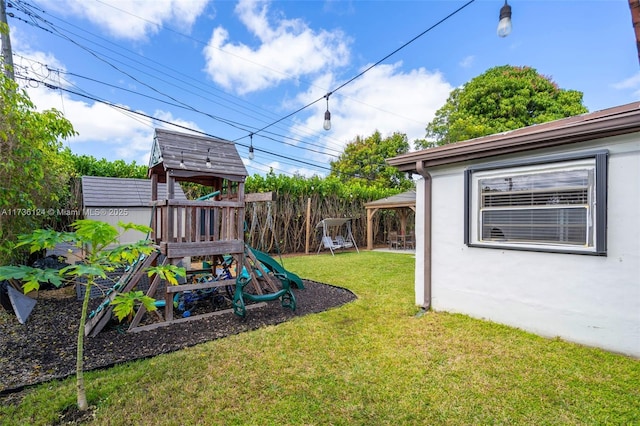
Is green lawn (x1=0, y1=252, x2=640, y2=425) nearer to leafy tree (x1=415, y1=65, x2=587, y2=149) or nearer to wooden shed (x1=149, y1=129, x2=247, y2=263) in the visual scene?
wooden shed (x1=149, y1=129, x2=247, y2=263)

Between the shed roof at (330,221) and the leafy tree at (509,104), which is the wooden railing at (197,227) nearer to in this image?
the shed roof at (330,221)

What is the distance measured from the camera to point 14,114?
13.7 ft

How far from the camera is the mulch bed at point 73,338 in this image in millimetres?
2904

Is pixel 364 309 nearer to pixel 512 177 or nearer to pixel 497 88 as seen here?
pixel 512 177

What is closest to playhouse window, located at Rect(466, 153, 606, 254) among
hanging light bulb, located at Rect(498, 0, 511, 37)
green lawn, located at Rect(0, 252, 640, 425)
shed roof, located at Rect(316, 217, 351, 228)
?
green lawn, located at Rect(0, 252, 640, 425)

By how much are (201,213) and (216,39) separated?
8.00 metres

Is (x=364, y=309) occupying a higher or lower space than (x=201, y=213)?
lower

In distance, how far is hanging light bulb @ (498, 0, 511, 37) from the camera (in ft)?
12.5

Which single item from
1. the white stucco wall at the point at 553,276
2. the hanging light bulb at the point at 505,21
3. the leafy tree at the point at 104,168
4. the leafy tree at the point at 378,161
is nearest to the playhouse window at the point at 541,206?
the white stucco wall at the point at 553,276

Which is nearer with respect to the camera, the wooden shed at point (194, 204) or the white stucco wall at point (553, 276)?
the white stucco wall at point (553, 276)

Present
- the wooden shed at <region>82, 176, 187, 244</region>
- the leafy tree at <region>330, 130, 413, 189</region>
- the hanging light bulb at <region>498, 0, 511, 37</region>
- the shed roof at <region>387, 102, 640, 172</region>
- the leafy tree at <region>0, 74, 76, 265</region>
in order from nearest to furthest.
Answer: the shed roof at <region>387, 102, 640, 172</region>
the hanging light bulb at <region>498, 0, 511, 37</region>
the leafy tree at <region>0, 74, 76, 265</region>
the wooden shed at <region>82, 176, 187, 244</region>
the leafy tree at <region>330, 130, 413, 189</region>

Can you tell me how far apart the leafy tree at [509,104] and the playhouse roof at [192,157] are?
1518 cm

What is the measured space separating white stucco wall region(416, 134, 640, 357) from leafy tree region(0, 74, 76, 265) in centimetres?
578

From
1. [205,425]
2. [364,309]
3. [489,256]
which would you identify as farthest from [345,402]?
[489,256]
